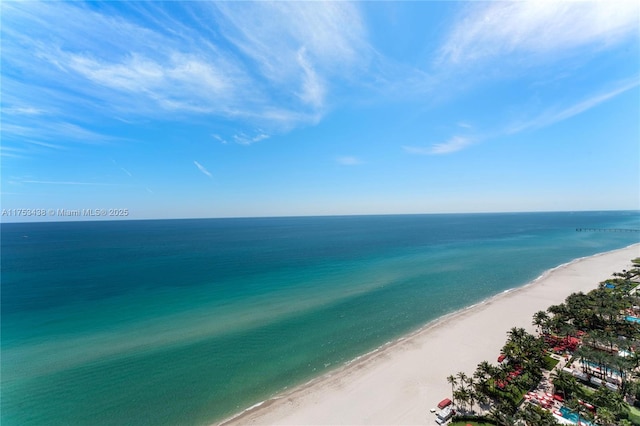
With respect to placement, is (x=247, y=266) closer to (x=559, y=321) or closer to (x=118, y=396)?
(x=118, y=396)

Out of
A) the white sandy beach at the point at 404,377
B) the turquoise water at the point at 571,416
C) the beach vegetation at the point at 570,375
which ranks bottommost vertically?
the white sandy beach at the point at 404,377

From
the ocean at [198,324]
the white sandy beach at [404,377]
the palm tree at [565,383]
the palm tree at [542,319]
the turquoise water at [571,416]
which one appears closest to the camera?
the turquoise water at [571,416]

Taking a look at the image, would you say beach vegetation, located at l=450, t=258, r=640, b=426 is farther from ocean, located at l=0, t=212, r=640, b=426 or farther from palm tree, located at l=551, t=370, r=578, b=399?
ocean, located at l=0, t=212, r=640, b=426

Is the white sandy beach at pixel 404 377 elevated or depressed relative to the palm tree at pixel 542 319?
depressed

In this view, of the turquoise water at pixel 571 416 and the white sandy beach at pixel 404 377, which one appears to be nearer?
the turquoise water at pixel 571 416

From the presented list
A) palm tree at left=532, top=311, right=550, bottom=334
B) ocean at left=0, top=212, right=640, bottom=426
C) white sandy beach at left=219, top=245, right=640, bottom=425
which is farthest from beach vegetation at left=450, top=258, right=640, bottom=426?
ocean at left=0, top=212, right=640, bottom=426

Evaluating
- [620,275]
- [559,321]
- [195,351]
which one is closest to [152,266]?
[195,351]

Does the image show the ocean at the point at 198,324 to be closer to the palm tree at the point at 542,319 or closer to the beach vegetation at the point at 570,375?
the palm tree at the point at 542,319

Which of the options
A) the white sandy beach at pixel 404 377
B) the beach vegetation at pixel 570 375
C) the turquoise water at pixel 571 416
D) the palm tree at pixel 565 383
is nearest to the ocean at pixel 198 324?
the white sandy beach at pixel 404 377

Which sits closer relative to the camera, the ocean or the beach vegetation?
the beach vegetation
